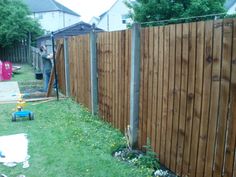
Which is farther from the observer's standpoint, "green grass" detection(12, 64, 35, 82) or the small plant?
"green grass" detection(12, 64, 35, 82)

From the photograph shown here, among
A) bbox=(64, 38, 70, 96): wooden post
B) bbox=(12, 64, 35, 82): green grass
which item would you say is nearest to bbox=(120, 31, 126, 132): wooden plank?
bbox=(64, 38, 70, 96): wooden post

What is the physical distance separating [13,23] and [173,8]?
14.9 m

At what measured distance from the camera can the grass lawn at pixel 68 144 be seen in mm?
3982

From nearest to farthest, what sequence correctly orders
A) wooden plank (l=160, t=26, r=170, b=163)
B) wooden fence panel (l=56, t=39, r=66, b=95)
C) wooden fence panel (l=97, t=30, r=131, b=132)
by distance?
1. wooden plank (l=160, t=26, r=170, b=163)
2. wooden fence panel (l=97, t=30, r=131, b=132)
3. wooden fence panel (l=56, t=39, r=66, b=95)

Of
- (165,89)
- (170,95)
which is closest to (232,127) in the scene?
(170,95)

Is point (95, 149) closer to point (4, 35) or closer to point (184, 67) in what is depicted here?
point (184, 67)

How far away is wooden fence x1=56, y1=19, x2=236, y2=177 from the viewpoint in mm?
2918

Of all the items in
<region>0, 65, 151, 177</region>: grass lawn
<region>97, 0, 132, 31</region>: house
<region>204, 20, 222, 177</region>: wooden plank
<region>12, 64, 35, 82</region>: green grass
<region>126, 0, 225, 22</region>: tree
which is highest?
<region>97, 0, 132, 31</region>: house

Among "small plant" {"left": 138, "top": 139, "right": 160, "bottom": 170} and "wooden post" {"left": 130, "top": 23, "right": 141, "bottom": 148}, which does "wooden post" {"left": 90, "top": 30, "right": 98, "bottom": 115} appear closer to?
A: "wooden post" {"left": 130, "top": 23, "right": 141, "bottom": 148}

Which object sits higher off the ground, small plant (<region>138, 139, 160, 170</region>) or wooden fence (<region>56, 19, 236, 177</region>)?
wooden fence (<region>56, 19, 236, 177</region>)

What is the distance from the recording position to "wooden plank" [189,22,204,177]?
10.5ft

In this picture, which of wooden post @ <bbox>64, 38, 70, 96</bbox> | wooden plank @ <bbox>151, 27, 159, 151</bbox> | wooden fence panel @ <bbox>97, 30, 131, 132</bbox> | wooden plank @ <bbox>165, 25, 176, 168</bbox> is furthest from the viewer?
wooden post @ <bbox>64, 38, 70, 96</bbox>

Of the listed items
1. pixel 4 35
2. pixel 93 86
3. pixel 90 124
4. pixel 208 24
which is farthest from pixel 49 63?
pixel 4 35

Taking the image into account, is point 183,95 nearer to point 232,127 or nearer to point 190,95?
point 190,95
